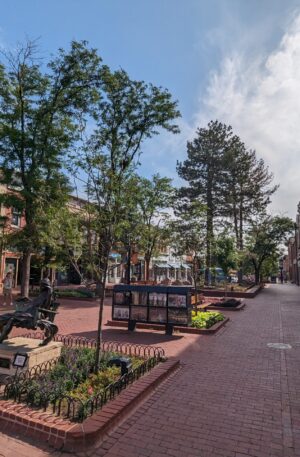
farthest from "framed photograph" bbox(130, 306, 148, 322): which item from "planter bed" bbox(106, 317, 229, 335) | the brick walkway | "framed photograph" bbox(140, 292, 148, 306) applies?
the brick walkway

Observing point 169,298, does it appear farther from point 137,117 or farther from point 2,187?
point 2,187

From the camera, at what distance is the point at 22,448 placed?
→ 12.9 ft

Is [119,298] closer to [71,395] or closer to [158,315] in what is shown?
[158,315]

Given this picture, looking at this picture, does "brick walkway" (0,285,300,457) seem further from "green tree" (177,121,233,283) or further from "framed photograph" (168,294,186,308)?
"green tree" (177,121,233,283)

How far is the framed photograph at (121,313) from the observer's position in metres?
11.6

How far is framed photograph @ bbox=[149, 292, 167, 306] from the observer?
11.1 meters

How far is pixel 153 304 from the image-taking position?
36.8 ft

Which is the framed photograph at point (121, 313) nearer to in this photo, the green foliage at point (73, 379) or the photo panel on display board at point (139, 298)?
the photo panel on display board at point (139, 298)

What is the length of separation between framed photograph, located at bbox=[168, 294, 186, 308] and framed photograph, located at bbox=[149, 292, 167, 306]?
7.0 inches

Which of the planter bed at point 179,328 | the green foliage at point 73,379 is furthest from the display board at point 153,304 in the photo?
the green foliage at point 73,379

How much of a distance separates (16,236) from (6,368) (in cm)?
1146

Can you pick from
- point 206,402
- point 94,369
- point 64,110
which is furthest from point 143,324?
point 64,110

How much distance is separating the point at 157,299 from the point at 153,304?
218mm

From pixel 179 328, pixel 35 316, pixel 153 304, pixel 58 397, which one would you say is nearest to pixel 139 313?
pixel 153 304
